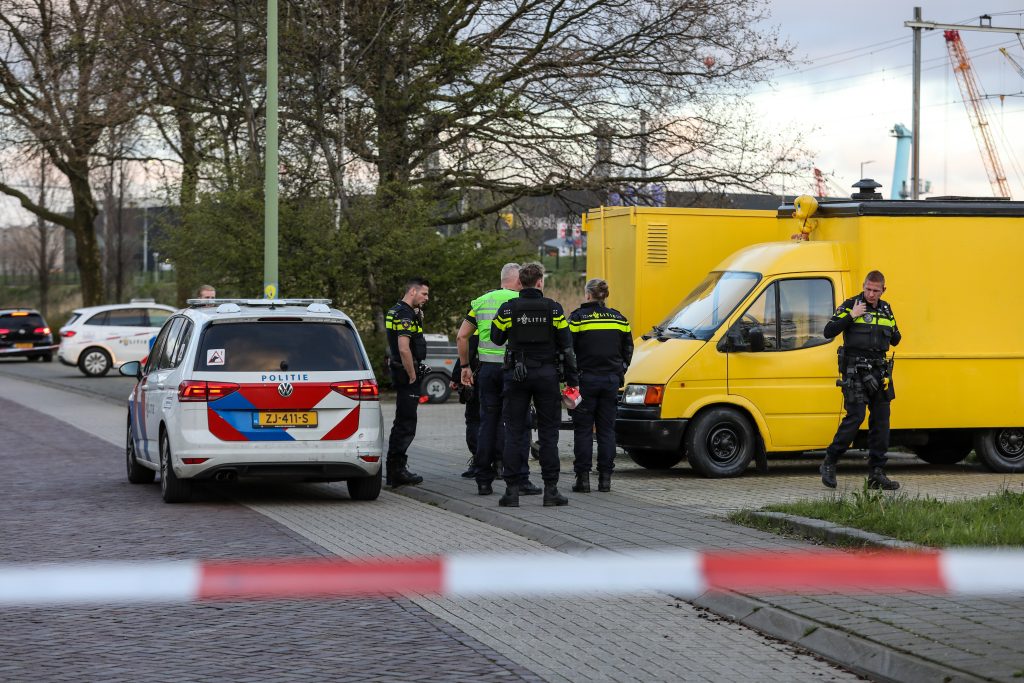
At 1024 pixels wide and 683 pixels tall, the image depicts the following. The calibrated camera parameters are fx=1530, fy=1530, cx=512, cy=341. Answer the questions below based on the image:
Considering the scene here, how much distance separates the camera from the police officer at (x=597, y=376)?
12.7 meters

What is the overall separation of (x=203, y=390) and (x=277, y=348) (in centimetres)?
69

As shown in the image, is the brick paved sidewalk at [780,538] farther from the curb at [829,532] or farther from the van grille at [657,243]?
the van grille at [657,243]

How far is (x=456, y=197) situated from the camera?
93.6ft

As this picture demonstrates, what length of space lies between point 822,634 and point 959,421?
8.59m

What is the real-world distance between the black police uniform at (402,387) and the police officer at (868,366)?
3542mm

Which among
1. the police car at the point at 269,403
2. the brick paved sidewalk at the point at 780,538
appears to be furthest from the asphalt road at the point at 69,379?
the police car at the point at 269,403

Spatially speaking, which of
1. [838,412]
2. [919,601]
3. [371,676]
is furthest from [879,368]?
[371,676]

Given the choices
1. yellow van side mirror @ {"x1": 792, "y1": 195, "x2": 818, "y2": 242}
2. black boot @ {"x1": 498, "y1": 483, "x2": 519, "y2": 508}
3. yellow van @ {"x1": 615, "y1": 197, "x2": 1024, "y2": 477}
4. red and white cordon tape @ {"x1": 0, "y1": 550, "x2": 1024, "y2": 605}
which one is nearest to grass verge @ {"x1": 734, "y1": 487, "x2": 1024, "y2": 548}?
red and white cordon tape @ {"x1": 0, "y1": 550, "x2": 1024, "y2": 605}

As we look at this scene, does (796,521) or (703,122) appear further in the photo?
(703,122)

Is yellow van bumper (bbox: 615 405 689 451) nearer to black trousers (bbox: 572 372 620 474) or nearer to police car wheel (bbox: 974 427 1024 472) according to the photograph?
black trousers (bbox: 572 372 620 474)

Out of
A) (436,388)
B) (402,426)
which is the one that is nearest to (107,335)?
(436,388)

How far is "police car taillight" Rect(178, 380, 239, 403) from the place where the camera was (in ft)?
38.8

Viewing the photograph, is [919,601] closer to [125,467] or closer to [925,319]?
[925,319]

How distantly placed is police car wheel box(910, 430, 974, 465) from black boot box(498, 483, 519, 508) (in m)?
5.46
